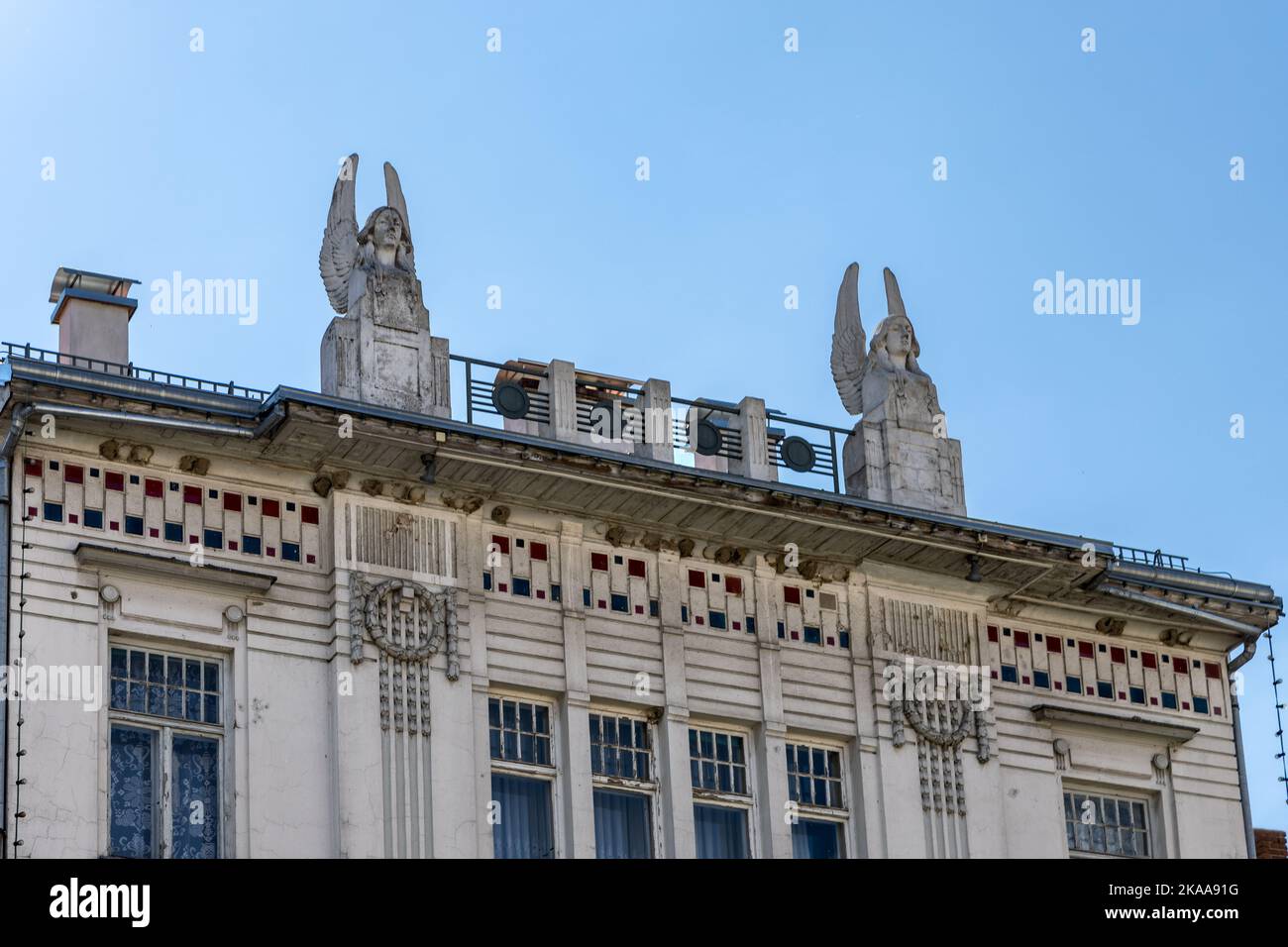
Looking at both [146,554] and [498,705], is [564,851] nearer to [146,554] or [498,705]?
[498,705]

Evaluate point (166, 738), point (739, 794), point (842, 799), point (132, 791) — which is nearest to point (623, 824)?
point (739, 794)

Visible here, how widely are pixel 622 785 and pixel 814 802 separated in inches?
98.9

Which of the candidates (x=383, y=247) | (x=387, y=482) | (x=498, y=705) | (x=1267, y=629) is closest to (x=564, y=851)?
(x=498, y=705)

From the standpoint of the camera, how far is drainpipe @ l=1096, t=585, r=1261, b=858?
41906 mm

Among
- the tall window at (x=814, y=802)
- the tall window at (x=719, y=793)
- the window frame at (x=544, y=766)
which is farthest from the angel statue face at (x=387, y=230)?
the tall window at (x=814, y=802)

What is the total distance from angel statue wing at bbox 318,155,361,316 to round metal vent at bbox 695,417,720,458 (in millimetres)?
4535

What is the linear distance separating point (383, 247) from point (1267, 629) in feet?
40.8

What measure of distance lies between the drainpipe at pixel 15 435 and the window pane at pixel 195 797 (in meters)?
2.02

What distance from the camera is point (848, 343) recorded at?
4266 centimetres

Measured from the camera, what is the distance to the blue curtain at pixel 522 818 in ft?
123

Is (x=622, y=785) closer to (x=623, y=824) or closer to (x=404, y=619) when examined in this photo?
(x=623, y=824)

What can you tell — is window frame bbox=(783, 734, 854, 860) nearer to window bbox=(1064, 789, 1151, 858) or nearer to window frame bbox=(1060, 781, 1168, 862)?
window frame bbox=(1060, 781, 1168, 862)

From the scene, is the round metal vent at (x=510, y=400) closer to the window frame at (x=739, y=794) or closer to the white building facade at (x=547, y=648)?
the white building facade at (x=547, y=648)

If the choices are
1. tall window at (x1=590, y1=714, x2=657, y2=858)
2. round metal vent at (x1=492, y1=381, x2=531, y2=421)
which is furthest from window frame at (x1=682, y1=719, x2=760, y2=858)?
round metal vent at (x1=492, y1=381, x2=531, y2=421)
